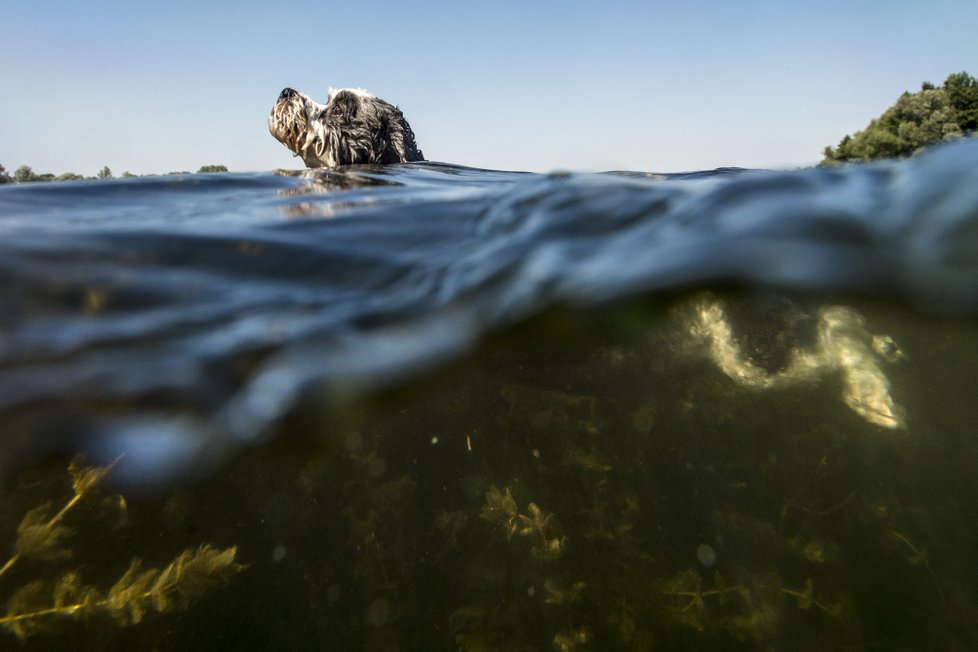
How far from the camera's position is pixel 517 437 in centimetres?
290

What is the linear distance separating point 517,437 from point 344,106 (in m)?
7.29

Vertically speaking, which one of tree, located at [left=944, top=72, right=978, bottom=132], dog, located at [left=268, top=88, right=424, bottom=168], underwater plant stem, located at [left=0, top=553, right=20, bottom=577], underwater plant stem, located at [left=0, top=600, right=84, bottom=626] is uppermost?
tree, located at [left=944, top=72, right=978, bottom=132]

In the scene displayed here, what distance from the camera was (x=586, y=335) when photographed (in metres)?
3.13

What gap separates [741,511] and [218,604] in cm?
247

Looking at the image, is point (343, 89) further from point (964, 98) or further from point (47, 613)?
point (964, 98)

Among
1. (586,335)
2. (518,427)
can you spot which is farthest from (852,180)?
(518,427)

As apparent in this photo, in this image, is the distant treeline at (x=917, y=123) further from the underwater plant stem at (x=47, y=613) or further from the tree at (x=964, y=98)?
the underwater plant stem at (x=47, y=613)

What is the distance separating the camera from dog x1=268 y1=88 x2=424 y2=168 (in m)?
8.23

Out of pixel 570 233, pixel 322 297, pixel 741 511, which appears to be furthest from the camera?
pixel 570 233

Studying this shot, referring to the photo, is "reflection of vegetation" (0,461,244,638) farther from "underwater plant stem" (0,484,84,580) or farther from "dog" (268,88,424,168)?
"dog" (268,88,424,168)

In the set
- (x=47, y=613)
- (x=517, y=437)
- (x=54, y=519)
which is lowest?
(x=47, y=613)

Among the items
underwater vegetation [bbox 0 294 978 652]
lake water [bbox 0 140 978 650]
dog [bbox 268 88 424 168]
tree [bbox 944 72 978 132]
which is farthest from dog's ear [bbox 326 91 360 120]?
tree [bbox 944 72 978 132]

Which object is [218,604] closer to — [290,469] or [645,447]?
[290,469]

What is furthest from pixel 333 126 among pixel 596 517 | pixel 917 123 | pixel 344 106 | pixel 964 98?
pixel 964 98
